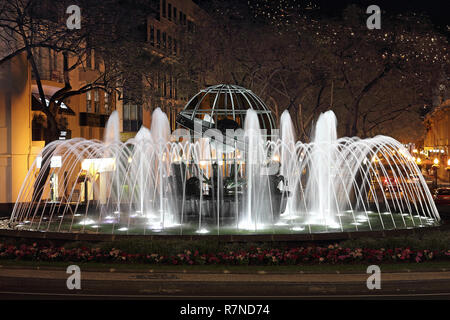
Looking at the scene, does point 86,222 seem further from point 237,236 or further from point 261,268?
point 261,268

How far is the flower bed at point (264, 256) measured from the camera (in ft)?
52.0

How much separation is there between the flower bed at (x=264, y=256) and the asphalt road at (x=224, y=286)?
136 cm

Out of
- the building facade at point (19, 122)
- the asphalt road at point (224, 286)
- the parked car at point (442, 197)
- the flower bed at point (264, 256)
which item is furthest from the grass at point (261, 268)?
the parked car at point (442, 197)

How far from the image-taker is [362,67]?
3859 cm

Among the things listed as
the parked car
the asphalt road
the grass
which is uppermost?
the parked car

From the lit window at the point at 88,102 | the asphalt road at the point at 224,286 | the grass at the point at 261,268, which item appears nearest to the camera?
the asphalt road at the point at 224,286

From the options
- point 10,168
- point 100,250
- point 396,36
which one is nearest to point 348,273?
point 100,250

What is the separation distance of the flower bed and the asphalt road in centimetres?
136

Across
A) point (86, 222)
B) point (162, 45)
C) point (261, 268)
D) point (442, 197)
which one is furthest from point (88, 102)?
point (261, 268)

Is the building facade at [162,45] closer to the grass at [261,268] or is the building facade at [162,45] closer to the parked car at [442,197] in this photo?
the parked car at [442,197]

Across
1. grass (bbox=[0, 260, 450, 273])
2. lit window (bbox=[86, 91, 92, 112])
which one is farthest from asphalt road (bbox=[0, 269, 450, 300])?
lit window (bbox=[86, 91, 92, 112])

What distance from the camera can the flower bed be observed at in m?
15.8

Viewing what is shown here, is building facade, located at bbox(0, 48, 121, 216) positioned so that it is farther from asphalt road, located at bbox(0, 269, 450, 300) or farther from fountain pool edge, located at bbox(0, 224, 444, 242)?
asphalt road, located at bbox(0, 269, 450, 300)

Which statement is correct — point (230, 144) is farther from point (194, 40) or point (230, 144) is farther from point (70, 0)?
point (194, 40)
